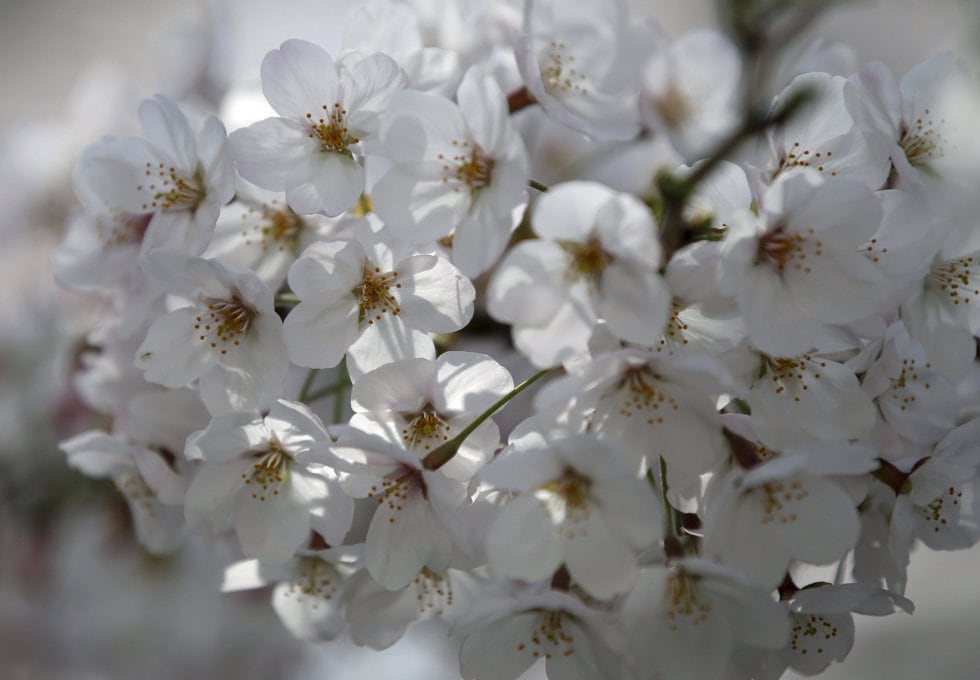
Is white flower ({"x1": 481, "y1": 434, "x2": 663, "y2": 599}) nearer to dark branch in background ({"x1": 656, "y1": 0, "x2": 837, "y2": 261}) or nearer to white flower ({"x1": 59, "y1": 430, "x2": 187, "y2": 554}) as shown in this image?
dark branch in background ({"x1": 656, "y1": 0, "x2": 837, "y2": 261})

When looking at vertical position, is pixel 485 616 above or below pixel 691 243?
below

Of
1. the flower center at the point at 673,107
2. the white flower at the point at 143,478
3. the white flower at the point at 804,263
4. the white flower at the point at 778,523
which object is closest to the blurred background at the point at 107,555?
the white flower at the point at 143,478

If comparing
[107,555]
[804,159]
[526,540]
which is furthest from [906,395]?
[107,555]

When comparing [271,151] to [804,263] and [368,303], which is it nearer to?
[368,303]

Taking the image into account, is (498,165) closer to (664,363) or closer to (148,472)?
(664,363)

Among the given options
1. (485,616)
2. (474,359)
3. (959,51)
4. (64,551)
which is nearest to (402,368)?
(474,359)
